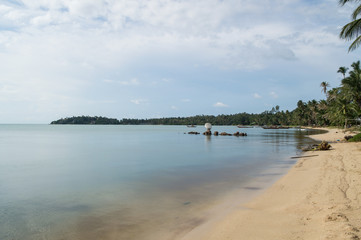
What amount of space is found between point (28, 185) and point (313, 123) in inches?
4734

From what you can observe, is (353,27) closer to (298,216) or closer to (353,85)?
(298,216)

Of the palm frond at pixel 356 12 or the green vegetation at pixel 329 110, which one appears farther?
the green vegetation at pixel 329 110

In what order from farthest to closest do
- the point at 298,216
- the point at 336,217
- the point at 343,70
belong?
the point at 343,70 < the point at 298,216 < the point at 336,217

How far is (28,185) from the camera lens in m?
12.0

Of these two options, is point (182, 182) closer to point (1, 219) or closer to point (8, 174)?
point (1, 219)

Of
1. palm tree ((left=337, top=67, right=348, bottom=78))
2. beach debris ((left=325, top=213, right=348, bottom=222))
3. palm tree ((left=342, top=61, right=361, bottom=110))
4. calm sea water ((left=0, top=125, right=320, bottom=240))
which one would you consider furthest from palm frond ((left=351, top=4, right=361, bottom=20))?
palm tree ((left=337, top=67, right=348, bottom=78))

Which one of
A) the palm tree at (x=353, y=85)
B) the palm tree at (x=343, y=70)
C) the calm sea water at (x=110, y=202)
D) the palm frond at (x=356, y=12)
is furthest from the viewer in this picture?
the palm tree at (x=343, y=70)

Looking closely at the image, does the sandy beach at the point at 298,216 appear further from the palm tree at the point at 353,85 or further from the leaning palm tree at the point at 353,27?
the palm tree at the point at 353,85

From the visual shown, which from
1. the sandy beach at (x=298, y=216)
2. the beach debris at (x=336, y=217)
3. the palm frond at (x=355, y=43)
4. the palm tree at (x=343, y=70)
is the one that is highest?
the palm tree at (x=343, y=70)

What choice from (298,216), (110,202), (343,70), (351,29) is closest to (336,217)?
(298,216)

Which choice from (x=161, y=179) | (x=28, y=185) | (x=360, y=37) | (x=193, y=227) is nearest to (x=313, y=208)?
(x=193, y=227)

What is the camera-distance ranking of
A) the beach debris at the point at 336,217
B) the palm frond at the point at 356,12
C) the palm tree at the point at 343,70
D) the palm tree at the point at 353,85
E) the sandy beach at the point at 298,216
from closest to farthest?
the sandy beach at the point at 298,216, the beach debris at the point at 336,217, the palm frond at the point at 356,12, the palm tree at the point at 353,85, the palm tree at the point at 343,70

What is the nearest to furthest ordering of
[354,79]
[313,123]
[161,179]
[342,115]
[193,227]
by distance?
[193,227] < [161,179] < [354,79] < [342,115] < [313,123]

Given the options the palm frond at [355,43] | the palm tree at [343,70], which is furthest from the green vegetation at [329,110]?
the palm frond at [355,43]
